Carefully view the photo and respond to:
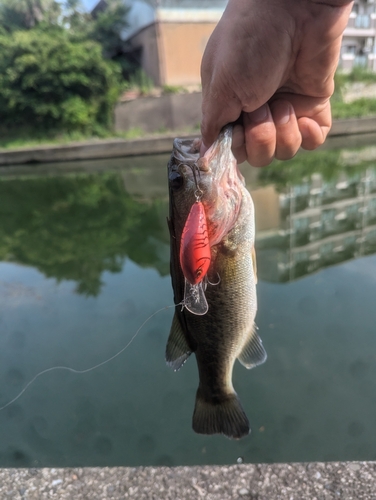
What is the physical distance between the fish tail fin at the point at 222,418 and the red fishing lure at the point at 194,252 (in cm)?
81

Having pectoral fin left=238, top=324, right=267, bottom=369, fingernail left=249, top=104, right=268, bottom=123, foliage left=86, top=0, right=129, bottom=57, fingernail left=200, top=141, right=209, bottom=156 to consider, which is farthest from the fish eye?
foliage left=86, top=0, right=129, bottom=57

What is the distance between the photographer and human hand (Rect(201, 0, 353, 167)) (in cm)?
149

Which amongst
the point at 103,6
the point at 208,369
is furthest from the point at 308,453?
the point at 103,6

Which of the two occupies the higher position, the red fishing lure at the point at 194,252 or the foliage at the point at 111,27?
the foliage at the point at 111,27

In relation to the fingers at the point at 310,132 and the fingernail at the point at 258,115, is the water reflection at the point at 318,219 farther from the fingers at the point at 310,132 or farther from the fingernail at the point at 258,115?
the fingernail at the point at 258,115

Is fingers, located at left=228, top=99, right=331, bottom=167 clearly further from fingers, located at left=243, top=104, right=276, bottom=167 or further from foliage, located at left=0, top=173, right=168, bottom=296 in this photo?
foliage, located at left=0, top=173, right=168, bottom=296

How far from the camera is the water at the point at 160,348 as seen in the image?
111 inches

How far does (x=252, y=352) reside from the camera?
1.88 m

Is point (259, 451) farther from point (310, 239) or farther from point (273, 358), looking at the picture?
point (310, 239)

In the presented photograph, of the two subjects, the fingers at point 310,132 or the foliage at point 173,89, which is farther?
the foliage at point 173,89

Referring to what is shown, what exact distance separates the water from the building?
23.2m

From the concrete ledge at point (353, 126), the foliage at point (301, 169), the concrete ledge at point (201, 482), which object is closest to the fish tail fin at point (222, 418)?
the concrete ledge at point (201, 482)

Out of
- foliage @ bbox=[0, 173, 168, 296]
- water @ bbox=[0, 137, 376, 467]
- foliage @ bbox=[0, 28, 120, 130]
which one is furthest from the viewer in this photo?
foliage @ bbox=[0, 28, 120, 130]

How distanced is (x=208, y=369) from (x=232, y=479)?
72 centimetres
